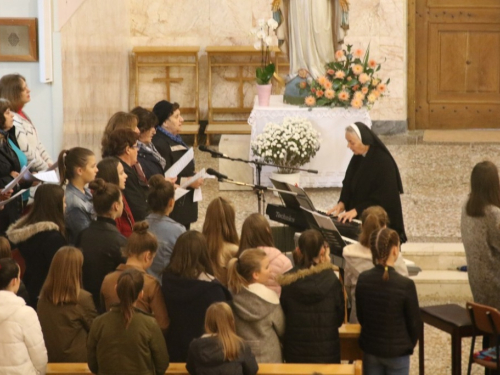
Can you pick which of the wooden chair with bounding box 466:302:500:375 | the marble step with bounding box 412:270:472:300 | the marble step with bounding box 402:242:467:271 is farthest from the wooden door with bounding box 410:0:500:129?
the wooden chair with bounding box 466:302:500:375

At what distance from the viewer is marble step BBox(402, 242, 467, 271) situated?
25.3ft

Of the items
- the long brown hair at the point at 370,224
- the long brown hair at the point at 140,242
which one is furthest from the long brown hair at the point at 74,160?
the long brown hair at the point at 370,224

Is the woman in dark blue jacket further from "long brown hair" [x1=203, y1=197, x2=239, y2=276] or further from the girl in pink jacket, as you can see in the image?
the girl in pink jacket

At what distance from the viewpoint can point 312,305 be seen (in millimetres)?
4590

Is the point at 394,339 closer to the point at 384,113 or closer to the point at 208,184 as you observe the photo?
the point at 208,184

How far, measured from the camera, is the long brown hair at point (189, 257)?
451 centimetres

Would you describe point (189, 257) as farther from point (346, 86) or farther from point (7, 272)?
point (346, 86)

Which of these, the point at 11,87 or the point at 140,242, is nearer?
the point at 140,242

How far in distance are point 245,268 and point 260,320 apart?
0.27 metres

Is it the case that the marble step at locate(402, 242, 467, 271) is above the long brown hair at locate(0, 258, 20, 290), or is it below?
below

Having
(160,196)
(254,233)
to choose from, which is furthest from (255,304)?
(160,196)

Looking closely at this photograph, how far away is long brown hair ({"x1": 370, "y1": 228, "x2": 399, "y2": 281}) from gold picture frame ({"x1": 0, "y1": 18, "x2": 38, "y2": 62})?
3519mm

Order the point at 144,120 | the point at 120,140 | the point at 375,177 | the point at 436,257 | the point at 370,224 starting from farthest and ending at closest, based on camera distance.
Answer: the point at 436,257 < the point at 144,120 < the point at 375,177 < the point at 120,140 < the point at 370,224

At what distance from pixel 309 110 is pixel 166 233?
5.17 m
